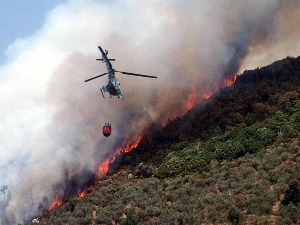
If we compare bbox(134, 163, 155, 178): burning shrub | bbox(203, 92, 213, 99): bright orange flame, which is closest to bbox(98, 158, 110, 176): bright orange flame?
bbox(134, 163, 155, 178): burning shrub

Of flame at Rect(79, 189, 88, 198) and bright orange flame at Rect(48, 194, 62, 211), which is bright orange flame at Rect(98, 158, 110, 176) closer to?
flame at Rect(79, 189, 88, 198)

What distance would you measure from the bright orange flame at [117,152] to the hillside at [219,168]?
149 cm

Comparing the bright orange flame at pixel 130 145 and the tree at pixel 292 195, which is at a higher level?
the bright orange flame at pixel 130 145

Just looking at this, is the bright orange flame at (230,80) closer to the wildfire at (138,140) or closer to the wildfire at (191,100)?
the wildfire at (138,140)

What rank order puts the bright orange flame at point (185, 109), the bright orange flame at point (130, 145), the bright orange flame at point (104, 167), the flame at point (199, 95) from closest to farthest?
the bright orange flame at point (104, 167) < the bright orange flame at point (185, 109) < the bright orange flame at point (130, 145) < the flame at point (199, 95)

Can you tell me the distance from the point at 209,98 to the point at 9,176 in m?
28.4

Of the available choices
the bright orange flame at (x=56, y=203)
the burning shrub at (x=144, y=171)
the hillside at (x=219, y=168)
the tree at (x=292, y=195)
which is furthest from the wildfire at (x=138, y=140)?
the tree at (x=292, y=195)

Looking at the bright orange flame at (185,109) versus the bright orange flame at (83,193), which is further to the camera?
the bright orange flame at (185,109)

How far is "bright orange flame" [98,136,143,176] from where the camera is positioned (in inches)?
2225

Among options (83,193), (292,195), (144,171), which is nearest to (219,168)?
(144,171)

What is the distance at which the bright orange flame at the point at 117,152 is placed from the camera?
185 feet

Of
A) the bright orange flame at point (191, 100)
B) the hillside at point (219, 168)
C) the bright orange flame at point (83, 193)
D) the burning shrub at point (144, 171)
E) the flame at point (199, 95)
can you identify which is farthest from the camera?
the bright orange flame at point (191, 100)

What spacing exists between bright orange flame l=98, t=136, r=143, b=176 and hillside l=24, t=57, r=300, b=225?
1.49 meters

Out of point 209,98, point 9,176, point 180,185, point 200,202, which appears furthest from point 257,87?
point 9,176
